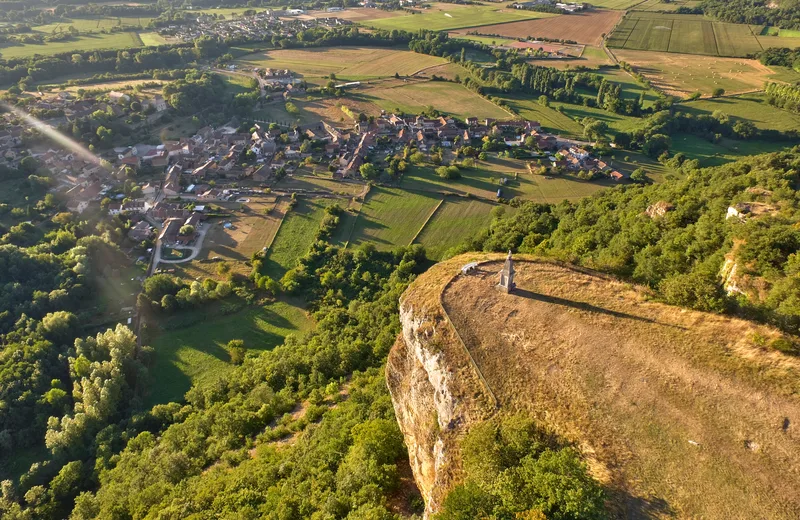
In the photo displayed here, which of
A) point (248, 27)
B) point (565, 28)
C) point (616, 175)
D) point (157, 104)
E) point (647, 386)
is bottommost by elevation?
point (616, 175)

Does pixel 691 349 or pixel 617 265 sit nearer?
pixel 691 349

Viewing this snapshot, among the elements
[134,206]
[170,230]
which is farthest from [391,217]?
[134,206]

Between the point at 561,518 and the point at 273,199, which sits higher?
the point at 561,518

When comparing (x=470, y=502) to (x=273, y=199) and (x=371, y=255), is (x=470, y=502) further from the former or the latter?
(x=273, y=199)

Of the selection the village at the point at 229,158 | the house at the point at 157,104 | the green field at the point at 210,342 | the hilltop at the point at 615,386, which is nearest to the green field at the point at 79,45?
the village at the point at 229,158

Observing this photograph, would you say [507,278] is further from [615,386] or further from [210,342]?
[210,342]

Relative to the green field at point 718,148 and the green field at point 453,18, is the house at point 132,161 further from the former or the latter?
the green field at point 453,18

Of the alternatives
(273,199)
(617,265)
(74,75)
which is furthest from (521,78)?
(74,75)
